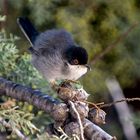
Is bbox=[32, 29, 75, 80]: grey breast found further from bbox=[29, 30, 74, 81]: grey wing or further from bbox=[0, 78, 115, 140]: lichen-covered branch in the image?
bbox=[0, 78, 115, 140]: lichen-covered branch

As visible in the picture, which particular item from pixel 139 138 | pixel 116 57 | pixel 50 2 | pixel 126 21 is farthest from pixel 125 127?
pixel 50 2

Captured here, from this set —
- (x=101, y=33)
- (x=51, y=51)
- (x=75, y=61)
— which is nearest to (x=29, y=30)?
(x=51, y=51)

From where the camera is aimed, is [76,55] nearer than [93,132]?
No

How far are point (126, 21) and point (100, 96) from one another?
0.61 meters

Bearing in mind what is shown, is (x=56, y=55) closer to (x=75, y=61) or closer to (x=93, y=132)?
(x=75, y=61)

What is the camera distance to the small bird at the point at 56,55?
2502mm

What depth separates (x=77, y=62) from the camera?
2.55m

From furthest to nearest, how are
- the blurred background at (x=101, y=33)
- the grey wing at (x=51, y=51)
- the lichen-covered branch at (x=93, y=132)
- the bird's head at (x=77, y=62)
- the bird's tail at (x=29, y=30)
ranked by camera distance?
the blurred background at (x=101, y=33) → the bird's tail at (x=29, y=30) → the grey wing at (x=51, y=51) → the bird's head at (x=77, y=62) → the lichen-covered branch at (x=93, y=132)

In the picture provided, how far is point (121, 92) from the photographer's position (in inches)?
159

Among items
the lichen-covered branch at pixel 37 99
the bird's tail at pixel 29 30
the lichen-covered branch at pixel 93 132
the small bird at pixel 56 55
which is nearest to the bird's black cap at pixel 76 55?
the small bird at pixel 56 55

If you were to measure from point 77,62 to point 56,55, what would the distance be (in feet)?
0.69

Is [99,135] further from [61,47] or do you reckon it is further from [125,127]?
[125,127]

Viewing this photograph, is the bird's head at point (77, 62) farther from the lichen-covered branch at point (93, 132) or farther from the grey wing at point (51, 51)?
the lichen-covered branch at point (93, 132)

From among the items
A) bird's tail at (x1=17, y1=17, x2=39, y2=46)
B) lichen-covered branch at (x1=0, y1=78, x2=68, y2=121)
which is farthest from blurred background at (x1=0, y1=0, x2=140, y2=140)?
lichen-covered branch at (x1=0, y1=78, x2=68, y2=121)
